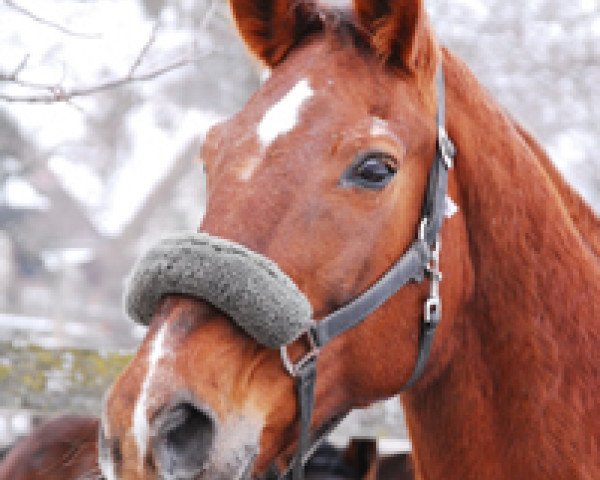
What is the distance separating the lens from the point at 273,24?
2.41 m

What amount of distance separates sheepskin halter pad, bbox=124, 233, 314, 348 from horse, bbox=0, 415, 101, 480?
2.38 m

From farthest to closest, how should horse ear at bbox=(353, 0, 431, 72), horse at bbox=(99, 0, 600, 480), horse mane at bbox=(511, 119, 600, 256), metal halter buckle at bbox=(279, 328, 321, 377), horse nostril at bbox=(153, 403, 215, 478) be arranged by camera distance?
1. horse mane at bbox=(511, 119, 600, 256)
2. horse ear at bbox=(353, 0, 431, 72)
3. metal halter buckle at bbox=(279, 328, 321, 377)
4. horse at bbox=(99, 0, 600, 480)
5. horse nostril at bbox=(153, 403, 215, 478)

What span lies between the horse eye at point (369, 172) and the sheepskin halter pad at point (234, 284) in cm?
35

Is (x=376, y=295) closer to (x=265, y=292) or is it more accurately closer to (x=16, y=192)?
(x=265, y=292)

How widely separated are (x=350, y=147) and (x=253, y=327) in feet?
1.86

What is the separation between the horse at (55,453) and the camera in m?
3.93

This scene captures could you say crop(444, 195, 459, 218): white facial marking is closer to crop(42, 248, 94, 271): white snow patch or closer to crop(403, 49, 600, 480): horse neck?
crop(403, 49, 600, 480): horse neck

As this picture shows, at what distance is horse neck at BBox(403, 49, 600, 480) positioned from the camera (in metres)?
2.28

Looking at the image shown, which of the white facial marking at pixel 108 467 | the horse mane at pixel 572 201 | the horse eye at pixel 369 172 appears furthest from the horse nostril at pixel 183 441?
the horse mane at pixel 572 201

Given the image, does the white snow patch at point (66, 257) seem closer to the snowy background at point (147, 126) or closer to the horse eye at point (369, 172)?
the snowy background at point (147, 126)

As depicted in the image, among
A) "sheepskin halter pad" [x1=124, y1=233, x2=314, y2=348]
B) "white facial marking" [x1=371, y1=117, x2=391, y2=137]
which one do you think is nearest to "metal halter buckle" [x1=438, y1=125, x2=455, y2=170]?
"white facial marking" [x1=371, y1=117, x2=391, y2=137]

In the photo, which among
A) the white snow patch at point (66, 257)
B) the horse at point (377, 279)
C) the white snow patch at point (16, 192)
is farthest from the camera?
the white snow patch at point (66, 257)

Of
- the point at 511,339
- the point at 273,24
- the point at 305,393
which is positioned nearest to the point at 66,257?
the point at 273,24

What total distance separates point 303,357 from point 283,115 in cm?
66
